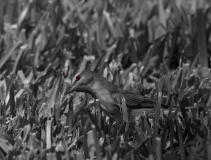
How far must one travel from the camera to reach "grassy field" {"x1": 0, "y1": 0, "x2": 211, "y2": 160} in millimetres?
3225

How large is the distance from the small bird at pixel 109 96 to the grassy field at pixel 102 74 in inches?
3.4

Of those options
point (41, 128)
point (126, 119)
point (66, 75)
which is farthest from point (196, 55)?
point (41, 128)

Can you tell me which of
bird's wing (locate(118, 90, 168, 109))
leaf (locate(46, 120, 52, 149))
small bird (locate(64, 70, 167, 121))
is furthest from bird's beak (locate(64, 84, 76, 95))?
leaf (locate(46, 120, 52, 149))

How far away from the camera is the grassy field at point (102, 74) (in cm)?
322

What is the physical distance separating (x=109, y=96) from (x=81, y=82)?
289 mm

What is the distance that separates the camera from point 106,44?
554cm

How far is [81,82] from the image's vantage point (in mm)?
4164

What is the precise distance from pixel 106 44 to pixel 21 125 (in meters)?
2.19

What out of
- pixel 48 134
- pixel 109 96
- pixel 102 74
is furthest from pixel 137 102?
pixel 48 134

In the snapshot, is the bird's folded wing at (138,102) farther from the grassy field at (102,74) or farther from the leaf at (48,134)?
the leaf at (48,134)

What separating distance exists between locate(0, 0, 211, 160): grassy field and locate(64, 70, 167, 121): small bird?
0.09 metres

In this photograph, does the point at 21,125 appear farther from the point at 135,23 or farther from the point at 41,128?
the point at 135,23

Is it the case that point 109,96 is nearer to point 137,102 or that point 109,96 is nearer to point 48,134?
point 137,102

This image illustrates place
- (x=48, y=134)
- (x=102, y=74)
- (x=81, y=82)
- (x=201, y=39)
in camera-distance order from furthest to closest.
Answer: (x=201, y=39) < (x=102, y=74) < (x=81, y=82) < (x=48, y=134)
